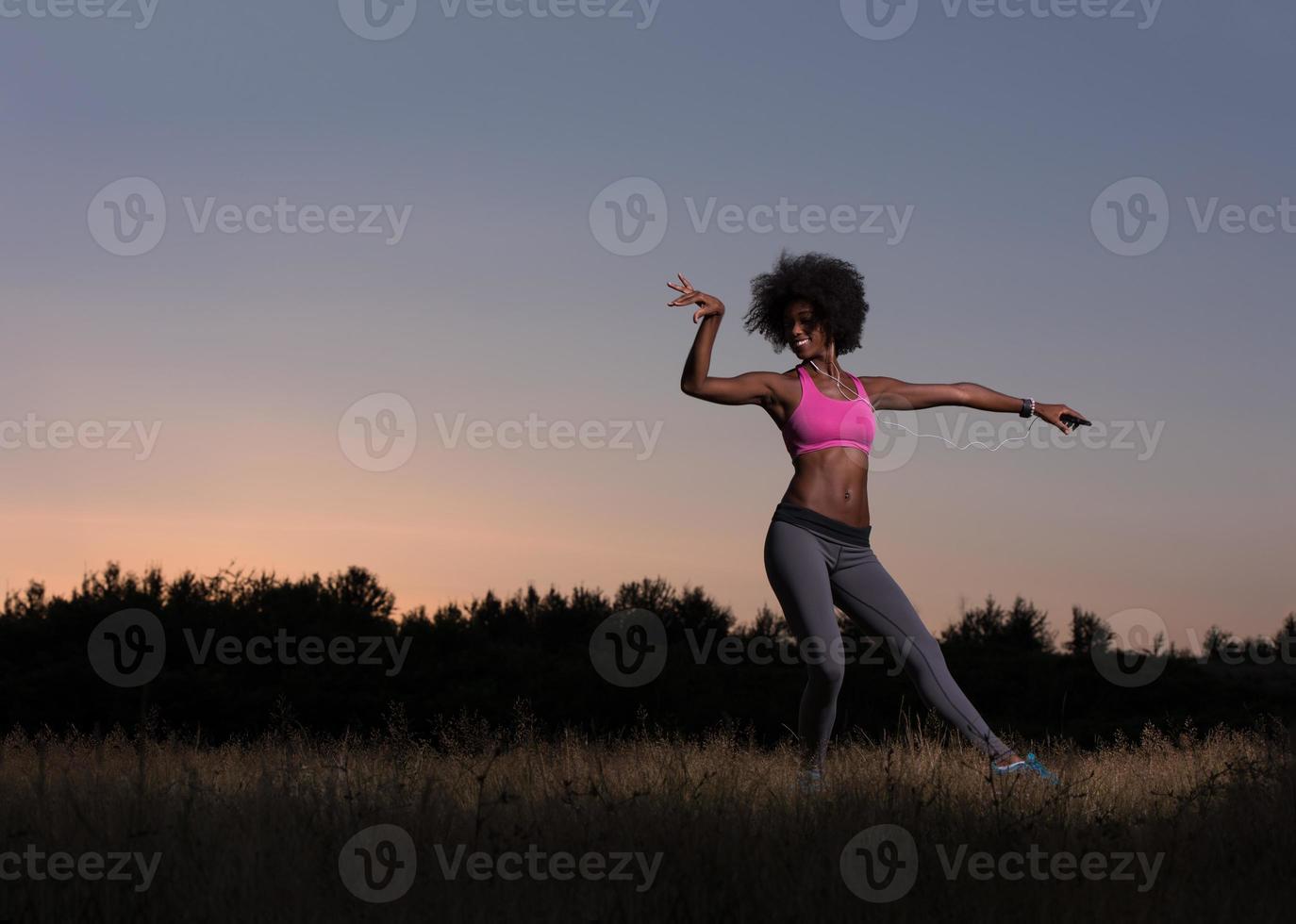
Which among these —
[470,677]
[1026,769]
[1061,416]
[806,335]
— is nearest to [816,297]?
[806,335]

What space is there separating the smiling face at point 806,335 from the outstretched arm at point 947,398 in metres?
0.31

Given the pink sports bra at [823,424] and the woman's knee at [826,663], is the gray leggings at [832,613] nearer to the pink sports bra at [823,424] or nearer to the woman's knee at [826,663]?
the woman's knee at [826,663]

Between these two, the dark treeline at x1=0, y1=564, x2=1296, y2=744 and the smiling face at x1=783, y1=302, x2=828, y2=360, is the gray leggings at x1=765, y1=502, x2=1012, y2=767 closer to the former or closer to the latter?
the smiling face at x1=783, y1=302, x2=828, y2=360

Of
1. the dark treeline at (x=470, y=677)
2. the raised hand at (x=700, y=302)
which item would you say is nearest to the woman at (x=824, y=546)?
the raised hand at (x=700, y=302)

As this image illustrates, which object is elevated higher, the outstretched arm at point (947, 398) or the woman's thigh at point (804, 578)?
the outstretched arm at point (947, 398)

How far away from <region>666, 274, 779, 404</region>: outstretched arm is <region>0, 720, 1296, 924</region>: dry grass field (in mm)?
2103

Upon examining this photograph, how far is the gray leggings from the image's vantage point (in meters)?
7.83

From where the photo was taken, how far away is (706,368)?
7.84m

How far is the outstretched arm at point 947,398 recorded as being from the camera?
27.9 feet

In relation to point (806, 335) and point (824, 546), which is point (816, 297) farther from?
point (824, 546)

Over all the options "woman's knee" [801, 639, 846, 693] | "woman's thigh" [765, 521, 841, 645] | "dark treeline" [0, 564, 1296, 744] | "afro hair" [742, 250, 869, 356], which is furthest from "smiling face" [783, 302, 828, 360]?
"dark treeline" [0, 564, 1296, 744]

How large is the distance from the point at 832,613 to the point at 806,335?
170 cm

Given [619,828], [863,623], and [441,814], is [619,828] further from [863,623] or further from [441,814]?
[863,623]

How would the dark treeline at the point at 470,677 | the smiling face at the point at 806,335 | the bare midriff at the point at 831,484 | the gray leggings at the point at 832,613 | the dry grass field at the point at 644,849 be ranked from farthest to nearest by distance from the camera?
the dark treeline at the point at 470,677 < the smiling face at the point at 806,335 < the bare midriff at the point at 831,484 < the gray leggings at the point at 832,613 < the dry grass field at the point at 644,849
